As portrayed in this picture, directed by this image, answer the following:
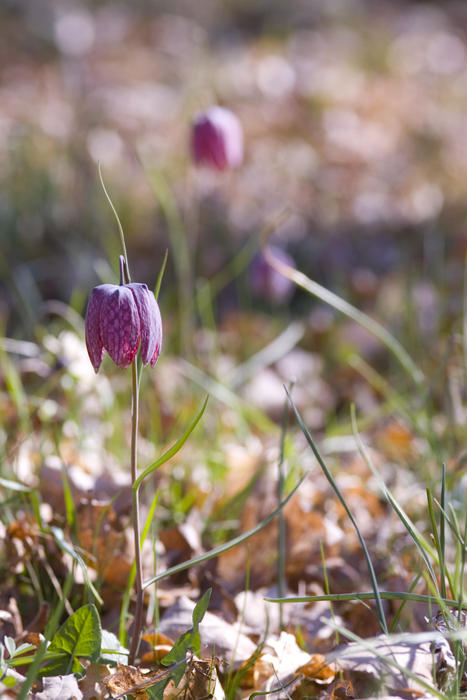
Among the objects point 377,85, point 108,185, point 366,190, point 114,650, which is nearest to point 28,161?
point 108,185

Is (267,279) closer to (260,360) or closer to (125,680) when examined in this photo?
(260,360)

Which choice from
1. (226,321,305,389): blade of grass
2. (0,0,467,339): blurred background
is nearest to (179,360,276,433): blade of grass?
(226,321,305,389): blade of grass

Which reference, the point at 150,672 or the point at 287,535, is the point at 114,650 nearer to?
the point at 150,672

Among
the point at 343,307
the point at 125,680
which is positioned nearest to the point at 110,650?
the point at 125,680

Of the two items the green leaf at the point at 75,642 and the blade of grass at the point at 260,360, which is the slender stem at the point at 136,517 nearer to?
the green leaf at the point at 75,642

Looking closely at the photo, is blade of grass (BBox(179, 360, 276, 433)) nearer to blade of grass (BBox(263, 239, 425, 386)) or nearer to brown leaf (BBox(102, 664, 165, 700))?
blade of grass (BBox(263, 239, 425, 386))

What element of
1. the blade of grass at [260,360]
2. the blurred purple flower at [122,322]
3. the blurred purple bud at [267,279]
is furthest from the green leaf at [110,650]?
the blurred purple bud at [267,279]
